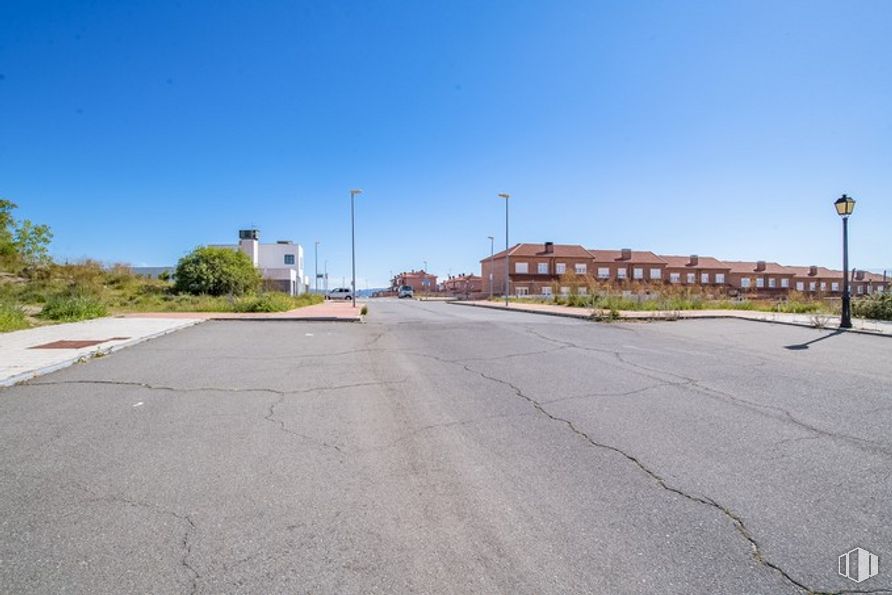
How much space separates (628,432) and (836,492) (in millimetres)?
1605

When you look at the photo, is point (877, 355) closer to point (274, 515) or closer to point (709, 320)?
point (709, 320)

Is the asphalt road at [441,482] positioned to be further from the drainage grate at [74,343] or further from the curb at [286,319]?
the curb at [286,319]

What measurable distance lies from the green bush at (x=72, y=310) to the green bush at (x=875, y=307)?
29.0 metres

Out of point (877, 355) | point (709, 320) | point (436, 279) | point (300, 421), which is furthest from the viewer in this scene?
point (436, 279)

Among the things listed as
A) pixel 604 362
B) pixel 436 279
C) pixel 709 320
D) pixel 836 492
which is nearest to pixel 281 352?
pixel 604 362

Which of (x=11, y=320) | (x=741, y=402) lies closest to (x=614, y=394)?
(x=741, y=402)

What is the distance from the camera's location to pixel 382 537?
2607 mm

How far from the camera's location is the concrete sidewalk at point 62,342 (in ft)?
22.9

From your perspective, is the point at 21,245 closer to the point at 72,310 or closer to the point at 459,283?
the point at 72,310

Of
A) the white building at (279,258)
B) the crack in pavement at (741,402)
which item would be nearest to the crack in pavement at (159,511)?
the crack in pavement at (741,402)

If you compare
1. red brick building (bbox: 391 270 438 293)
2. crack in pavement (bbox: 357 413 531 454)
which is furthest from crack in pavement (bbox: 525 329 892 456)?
red brick building (bbox: 391 270 438 293)

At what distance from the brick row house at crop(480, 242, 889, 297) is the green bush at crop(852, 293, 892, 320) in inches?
1431

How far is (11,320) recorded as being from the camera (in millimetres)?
12102

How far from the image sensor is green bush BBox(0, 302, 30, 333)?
38.0ft
